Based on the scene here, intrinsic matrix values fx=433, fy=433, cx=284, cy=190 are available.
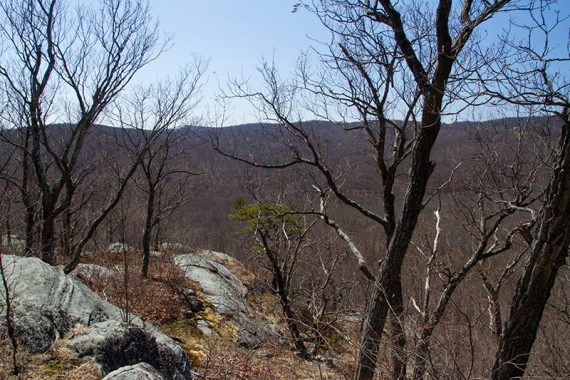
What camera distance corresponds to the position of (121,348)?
174 inches

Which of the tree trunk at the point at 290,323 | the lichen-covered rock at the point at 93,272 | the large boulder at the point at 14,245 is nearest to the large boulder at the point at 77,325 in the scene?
the lichen-covered rock at the point at 93,272

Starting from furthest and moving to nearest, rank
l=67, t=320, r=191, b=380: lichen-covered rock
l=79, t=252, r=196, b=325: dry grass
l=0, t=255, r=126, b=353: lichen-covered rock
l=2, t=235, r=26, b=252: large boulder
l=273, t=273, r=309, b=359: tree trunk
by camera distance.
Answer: l=273, t=273, r=309, b=359: tree trunk, l=2, t=235, r=26, b=252: large boulder, l=79, t=252, r=196, b=325: dry grass, l=0, t=255, r=126, b=353: lichen-covered rock, l=67, t=320, r=191, b=380: lichen-covered rock

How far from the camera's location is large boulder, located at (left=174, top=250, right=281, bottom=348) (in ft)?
37.2

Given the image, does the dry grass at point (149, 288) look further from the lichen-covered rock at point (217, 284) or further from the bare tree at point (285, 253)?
the bare tree at point (285, 253)

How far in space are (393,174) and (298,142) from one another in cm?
195

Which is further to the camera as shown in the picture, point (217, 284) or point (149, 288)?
point (217, 284)

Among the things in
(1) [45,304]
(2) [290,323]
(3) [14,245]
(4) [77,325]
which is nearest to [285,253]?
(2) [290,323]

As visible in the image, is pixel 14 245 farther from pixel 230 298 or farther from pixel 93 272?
pixel 230 298

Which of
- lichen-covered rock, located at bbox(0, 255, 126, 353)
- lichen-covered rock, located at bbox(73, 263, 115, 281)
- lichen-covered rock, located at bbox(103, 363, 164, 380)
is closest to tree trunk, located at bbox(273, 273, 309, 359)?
lichen-covered rock, located at bbox(73, 263, 115, 281)

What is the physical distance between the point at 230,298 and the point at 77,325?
8.13m

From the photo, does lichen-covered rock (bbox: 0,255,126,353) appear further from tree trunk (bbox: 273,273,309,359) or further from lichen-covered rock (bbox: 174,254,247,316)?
lichen-covered rock (bbox: 174,254,247,316)

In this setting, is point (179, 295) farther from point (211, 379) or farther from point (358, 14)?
point (358, 14)

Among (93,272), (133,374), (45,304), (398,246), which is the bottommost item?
(93,272)

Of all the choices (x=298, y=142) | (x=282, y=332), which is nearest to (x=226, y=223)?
(x=282, y=332)
